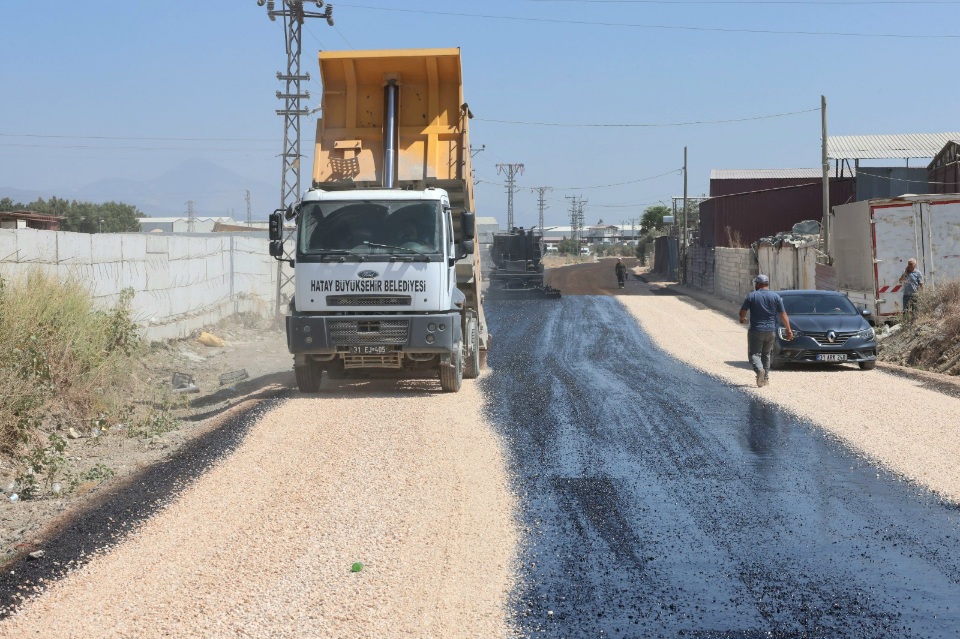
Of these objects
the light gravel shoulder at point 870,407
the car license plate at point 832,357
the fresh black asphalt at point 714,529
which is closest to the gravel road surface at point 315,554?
the fresh black asphalt at point 714,529

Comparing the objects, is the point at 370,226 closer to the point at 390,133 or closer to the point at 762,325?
the point at 390,133

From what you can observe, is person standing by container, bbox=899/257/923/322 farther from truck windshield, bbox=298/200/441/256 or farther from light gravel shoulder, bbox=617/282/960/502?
truck windshield, bbox=298/200/441/256

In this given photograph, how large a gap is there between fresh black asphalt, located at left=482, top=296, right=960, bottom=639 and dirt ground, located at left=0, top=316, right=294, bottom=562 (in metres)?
3.76

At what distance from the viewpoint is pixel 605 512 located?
793cm

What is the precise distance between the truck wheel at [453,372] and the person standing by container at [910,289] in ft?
35.0

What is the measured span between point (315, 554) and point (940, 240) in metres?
20.5

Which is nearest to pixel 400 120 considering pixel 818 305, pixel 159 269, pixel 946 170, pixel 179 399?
pixel 179 399

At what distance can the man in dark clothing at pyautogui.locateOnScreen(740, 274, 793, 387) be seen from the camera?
15148 millimetres

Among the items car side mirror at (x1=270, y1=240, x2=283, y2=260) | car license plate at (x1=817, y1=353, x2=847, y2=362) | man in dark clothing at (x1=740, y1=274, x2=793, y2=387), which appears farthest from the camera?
car license plate at (x1=817, y1=353, x2=847, y2=362)

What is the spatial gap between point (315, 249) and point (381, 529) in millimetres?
7202

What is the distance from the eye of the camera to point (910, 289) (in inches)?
827

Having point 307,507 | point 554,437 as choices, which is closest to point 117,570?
point 307,507

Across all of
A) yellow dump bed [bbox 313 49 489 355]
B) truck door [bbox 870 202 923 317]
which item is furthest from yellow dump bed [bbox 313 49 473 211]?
truck door [bbox 870 202 923 317]

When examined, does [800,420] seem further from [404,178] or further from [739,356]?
[739,356]
